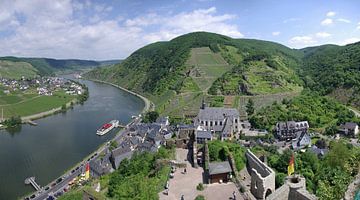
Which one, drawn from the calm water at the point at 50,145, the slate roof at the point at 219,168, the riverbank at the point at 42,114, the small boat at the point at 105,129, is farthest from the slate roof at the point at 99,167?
the riverbank at the point at 42,114

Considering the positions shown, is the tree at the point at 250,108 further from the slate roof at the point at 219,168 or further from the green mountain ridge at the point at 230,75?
the slate roof at the point at 219,168

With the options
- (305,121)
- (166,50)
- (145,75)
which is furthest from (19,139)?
(166,50)

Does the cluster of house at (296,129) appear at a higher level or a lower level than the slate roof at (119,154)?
higher

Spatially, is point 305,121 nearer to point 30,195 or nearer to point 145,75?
point 30,195

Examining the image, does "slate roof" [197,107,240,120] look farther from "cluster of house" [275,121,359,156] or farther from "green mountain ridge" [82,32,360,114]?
"green mountain ridge" [82,32,360,114]

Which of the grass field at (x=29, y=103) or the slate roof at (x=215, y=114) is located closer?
the slate roof at (x=215, y=114)

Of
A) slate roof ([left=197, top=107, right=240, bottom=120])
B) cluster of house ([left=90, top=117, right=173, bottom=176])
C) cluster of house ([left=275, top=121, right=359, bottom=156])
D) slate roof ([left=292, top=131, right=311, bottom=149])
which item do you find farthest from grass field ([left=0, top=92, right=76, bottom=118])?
slate roof ([left=292, top=131, right=311, bottom=149])

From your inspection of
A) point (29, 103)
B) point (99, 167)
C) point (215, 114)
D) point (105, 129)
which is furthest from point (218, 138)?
point (29, 103)
